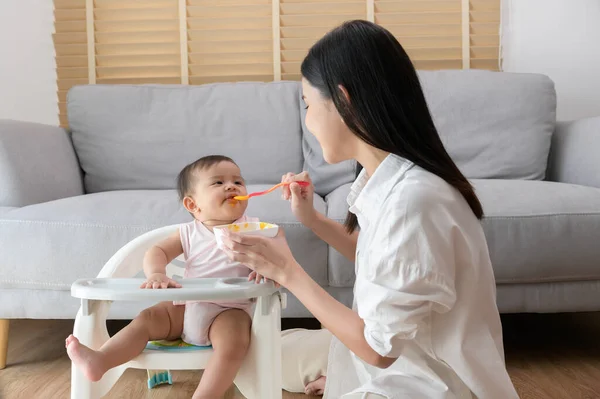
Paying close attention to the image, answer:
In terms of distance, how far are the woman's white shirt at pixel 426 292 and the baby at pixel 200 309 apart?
34 cm

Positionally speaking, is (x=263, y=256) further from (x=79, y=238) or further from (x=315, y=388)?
(x=79, y=238)

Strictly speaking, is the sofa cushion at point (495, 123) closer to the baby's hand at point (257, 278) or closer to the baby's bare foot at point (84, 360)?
the baby's hand at point (257, 278)

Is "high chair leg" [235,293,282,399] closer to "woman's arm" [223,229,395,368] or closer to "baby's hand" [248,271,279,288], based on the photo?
Answer: "baby's hand" [248,271,279,288]

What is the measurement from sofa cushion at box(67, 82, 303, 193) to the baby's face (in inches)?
33.8

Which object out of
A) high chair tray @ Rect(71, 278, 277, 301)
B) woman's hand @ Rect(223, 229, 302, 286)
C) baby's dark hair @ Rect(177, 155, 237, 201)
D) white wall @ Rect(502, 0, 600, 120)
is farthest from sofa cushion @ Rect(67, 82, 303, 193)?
woman's hand @ Rect(223, 229, 302, 286)

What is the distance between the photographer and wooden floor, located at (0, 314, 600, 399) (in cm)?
168

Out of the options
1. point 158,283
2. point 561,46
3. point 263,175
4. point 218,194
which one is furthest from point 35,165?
point 561,46

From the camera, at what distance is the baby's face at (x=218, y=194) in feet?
4.84

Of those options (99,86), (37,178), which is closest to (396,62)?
(37,178)

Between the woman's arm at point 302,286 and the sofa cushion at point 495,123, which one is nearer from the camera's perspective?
the woman's arm at point 302,286

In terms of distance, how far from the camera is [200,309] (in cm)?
137

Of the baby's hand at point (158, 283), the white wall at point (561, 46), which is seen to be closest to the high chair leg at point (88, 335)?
the baby's hand at point (158, 283)

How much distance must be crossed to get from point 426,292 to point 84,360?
683 mm

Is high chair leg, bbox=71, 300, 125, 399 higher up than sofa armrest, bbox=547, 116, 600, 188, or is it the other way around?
sofa armrest, bbox=547, 116, 600, 188
